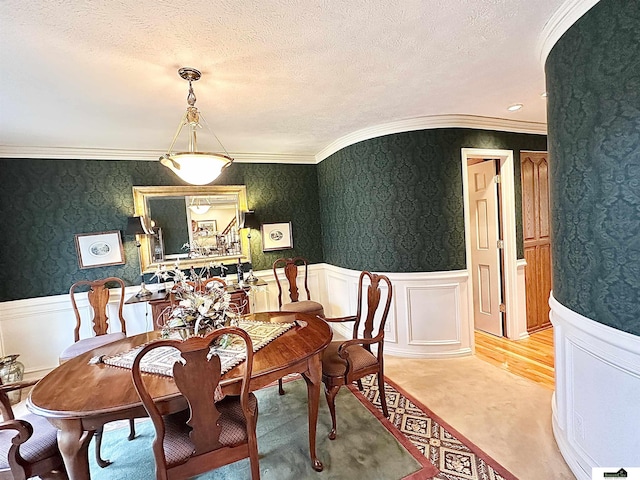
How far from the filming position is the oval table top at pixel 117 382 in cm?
133

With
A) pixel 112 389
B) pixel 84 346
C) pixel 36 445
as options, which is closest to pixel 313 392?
pixel 112 389

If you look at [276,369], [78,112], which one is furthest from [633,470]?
[78,112]

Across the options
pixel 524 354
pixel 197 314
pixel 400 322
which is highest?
pixel 197 314

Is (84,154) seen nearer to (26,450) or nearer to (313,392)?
(26,450)

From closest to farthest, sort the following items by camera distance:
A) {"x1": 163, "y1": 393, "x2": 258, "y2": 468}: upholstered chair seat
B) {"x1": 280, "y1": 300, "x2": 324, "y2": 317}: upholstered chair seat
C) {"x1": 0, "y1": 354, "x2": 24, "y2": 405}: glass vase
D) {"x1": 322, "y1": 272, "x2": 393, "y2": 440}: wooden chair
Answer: {"x1": 163, "y1": 393, "x2": 258, "y2": 468}: upholstered chair seat, {"x1": 322, "y1": 272, "x2": 393, "y2": 440}: wooden chair, {"x1": 0, "y1": 354, "x2": 24, "y2": 405}: glass vase, {"x1": 280, "y1": 300, "x2": 324, "y2": 317}: upholstered chair seat

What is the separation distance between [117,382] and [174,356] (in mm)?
294

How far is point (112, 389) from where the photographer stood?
1466 millimetres

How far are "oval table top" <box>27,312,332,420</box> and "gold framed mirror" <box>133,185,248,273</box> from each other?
76.9 inches

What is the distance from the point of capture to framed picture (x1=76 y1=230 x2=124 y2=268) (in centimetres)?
354

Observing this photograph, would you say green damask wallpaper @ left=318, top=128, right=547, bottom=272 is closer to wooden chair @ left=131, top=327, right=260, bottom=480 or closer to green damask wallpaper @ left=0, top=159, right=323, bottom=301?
green damask wallpaper @ left=0, top=159, right=323, bottom=301

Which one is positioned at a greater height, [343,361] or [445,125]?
[445,125]

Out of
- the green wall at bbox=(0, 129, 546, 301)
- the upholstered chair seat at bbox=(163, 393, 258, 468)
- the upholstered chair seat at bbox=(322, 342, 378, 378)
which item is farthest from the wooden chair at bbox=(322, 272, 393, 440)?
the green wall at bbox=(0, 129, 546, 301)

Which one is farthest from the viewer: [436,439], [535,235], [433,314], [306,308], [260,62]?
[535,235]

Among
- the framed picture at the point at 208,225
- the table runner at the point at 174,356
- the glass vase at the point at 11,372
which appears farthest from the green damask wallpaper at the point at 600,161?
the glass vase at the point at 11,372
